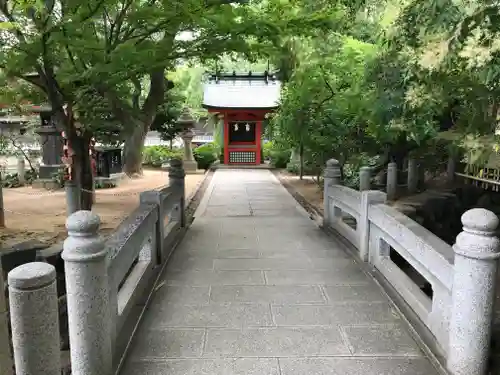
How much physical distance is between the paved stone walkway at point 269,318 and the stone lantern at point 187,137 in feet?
47.8

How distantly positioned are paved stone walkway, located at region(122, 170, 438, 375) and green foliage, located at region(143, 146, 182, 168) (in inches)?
667

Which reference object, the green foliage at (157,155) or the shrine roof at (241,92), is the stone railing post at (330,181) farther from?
the green foliage at (157,155)

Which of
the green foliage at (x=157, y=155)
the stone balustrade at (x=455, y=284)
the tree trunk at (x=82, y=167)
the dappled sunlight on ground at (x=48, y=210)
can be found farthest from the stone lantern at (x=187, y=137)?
the stone balustrade at (x=455, y=284)

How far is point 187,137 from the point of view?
71.6ft

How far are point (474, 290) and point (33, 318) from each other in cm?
255

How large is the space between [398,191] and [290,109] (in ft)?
12.7

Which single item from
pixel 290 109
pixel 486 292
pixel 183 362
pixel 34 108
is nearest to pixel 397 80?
pixel 486 292

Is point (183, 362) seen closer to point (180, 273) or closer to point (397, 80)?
point (180, 273)

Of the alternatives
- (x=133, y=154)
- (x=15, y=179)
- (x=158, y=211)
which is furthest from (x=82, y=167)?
(x=15, y=179)

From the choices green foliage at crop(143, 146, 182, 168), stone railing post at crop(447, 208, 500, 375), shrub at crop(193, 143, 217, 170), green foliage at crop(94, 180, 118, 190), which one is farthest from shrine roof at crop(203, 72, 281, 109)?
stone railing post at crop(447, 208, 500, 375)

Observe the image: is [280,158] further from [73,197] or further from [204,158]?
[73,197]

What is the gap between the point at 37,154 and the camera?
69.4 feet

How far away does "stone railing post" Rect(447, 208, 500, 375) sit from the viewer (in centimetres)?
269

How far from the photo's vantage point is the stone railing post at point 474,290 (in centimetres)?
269
